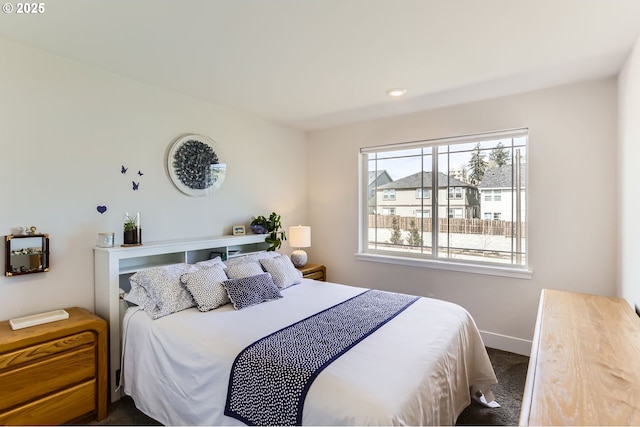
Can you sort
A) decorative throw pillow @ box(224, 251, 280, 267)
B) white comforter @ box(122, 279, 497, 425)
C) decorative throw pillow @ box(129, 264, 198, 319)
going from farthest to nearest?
decorative throw pillow @ box(224, 251, 280, 267)
decorative throw pillow @ box(129, 264, 198, 319)
white comforter @ box(122, 279, 497, 425)

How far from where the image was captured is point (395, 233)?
12.6 feet

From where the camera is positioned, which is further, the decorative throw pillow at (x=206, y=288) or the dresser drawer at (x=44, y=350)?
the decorative throw pillow at (x=206, y=288)

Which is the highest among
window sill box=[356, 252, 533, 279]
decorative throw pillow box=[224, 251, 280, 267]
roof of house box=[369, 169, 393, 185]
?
roof of house box=[369, 169, 393, 185]

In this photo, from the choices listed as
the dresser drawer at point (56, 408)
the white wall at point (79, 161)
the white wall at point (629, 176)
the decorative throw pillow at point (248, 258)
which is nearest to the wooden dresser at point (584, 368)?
the white wall at point (629, 176)

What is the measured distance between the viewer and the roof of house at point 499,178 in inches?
123

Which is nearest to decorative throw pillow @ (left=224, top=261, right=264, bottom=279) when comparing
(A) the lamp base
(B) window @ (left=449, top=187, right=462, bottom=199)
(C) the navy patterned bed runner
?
(C) the navy patterned bed runner

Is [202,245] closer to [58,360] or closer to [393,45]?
[58,360]

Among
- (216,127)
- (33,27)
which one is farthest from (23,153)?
(216,127)

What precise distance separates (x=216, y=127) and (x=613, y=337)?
3.40 metres

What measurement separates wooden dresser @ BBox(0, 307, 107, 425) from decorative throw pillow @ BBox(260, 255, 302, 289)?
1.28 meters

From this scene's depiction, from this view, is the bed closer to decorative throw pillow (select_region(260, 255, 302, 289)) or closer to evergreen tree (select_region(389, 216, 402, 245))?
decorative throw pillow (select_region(260, 255, 302, 289))

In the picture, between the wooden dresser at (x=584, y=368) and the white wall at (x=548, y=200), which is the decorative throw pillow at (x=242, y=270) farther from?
the wooden dresser at (x=584, y=368)

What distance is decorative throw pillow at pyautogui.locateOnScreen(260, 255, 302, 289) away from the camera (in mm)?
2879

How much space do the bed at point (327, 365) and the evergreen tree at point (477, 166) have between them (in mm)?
1569
